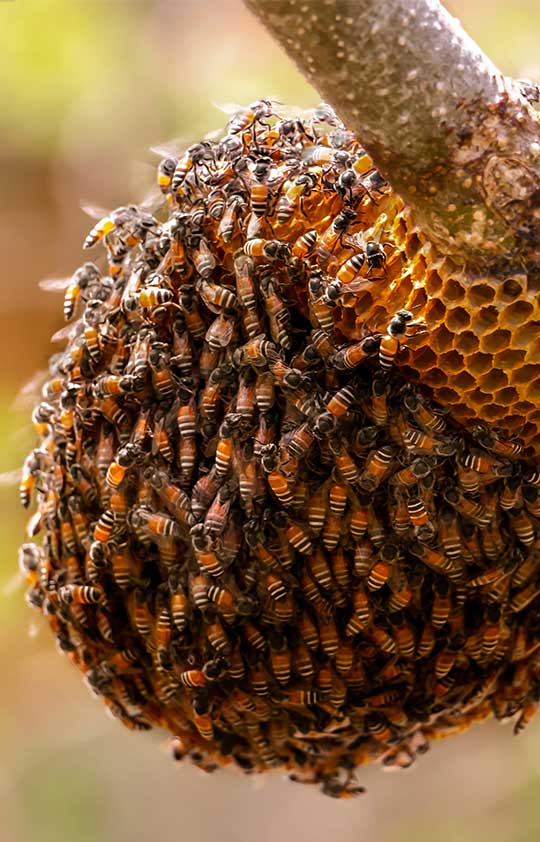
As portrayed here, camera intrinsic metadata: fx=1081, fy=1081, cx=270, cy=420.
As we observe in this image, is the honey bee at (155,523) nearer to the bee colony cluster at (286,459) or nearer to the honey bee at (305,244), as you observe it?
the bee colony cluster at (286,459)

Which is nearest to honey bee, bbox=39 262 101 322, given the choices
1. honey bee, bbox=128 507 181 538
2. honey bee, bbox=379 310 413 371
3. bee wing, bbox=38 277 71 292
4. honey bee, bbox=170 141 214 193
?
bee wing, bbox=38 277 71 292

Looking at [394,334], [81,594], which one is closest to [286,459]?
[394,334]

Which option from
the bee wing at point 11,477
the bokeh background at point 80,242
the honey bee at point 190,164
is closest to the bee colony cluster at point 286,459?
the honey bee at point 190,164

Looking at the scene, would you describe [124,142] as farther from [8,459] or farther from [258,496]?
[258,496]

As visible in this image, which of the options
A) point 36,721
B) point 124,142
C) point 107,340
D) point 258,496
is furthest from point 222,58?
point 36,721

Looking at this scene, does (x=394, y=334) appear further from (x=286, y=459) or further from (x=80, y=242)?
(x=80, y=242)
